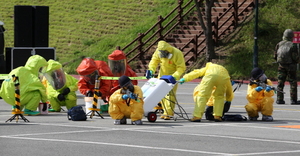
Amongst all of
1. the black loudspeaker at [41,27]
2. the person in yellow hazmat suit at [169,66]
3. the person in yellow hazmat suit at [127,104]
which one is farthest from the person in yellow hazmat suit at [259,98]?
the black loudspeaker at [41,27]

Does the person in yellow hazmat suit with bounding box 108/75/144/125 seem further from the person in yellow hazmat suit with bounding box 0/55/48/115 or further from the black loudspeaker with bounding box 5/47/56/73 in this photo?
the black loudspeaker with bounding box 5/47/56/73

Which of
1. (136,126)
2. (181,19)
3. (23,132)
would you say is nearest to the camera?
(23,132)

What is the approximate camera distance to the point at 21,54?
2377cm

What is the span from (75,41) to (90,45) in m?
1.54

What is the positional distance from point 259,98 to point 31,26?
10.7 m

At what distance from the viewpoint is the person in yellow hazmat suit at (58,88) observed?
754 inches

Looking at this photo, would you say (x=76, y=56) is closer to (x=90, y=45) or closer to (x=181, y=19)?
(x=90, y=45)

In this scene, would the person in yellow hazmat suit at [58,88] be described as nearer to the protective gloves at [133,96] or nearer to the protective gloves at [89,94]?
the protective gloves at [89,94]

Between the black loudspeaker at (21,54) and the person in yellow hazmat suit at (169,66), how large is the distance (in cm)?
691

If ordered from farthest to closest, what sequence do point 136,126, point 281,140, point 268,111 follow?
1. point 268,111
2. point 136,126
3. point 281,140

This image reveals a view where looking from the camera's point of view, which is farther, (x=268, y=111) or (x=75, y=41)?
(x=75, y=41)

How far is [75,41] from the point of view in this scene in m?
42.1

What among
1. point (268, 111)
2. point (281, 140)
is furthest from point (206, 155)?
point (268, 111)

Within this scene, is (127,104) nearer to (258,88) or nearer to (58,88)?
(258,88)
